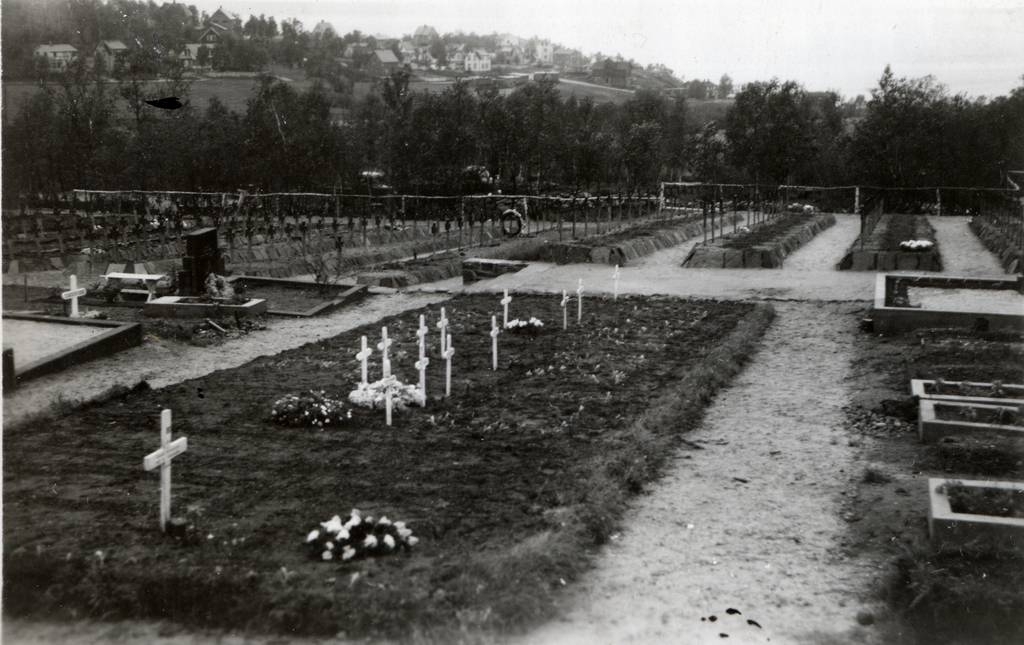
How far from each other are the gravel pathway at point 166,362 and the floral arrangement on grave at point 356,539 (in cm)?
535

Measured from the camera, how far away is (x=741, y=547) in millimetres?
7590

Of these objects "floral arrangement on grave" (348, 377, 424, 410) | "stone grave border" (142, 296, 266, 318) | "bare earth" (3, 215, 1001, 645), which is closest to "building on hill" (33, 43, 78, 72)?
"stone grave border" (142, 296, 266, 318)

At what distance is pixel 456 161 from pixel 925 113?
28788 mm

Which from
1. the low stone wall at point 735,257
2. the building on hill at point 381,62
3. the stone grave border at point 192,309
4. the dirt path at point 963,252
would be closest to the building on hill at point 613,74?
the building on hill at point 381,62

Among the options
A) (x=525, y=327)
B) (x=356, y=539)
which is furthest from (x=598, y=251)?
(x=356, y=539)

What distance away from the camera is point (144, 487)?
333 inches

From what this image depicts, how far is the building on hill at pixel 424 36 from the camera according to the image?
160m

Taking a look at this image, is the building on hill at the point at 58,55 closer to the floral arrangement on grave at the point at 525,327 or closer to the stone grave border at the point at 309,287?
the stone grave border at the point at 309,287

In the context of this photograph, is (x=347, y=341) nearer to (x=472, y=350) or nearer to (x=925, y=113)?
(x=472, y=350)

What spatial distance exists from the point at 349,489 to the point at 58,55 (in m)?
59.3

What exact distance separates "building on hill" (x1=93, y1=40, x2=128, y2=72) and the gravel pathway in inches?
1510

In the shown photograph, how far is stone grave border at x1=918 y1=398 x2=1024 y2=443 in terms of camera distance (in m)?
9.94

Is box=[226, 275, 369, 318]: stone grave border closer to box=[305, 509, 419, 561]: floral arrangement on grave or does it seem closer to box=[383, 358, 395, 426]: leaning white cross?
box=[383, 358, 395, 426]: leaning white cross

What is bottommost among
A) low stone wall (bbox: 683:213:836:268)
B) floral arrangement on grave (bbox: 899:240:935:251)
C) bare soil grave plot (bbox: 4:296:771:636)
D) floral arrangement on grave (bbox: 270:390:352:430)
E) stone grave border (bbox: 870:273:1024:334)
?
bare soil grave plot (bbox: 4:296:771:636)
